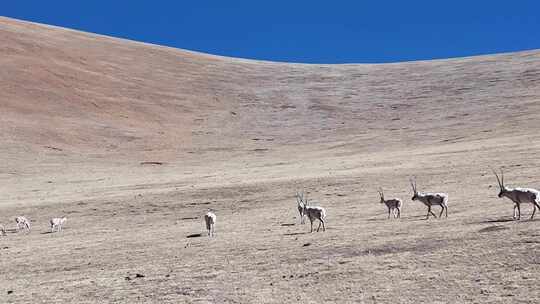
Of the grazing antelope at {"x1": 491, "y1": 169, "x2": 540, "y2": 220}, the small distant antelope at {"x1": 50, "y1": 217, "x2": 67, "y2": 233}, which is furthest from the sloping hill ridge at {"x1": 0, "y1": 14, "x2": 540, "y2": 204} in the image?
the grazing antelope at {"x1": 491, "y1": 169, "x2": 540, "y2": 220}

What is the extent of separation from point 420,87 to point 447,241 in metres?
63.5

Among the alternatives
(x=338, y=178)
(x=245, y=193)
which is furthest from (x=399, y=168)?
(x=245, y=193)

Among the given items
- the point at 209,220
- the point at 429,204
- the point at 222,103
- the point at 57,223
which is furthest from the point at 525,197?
the point at 222,103

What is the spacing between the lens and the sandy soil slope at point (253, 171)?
1460cm

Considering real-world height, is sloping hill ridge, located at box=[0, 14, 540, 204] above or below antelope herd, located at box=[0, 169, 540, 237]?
above

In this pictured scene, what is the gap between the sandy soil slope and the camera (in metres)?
14.6

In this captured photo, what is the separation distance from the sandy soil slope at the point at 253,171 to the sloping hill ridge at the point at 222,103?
30 cm

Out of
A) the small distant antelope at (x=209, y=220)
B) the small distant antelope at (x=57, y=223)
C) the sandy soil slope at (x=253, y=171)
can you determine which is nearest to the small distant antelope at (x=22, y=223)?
the sandy soil slope at (x=253, y=171)

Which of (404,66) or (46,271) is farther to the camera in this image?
(404,66)

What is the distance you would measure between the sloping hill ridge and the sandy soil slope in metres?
0.30

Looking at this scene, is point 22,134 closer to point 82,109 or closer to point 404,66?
point 82,109

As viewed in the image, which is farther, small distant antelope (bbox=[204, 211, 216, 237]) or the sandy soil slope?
small distant antelope (bbox=[204, 211, 216, 237])

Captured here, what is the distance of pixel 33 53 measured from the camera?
251 feet

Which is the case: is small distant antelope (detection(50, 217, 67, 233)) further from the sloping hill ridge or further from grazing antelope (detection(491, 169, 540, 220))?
the sloping hill ridge
